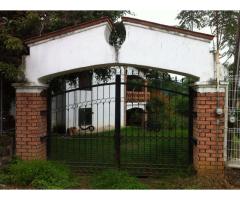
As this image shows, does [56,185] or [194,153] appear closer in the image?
[56,185]

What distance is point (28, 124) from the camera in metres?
6.77

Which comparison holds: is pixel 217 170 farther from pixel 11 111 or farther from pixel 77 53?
pixel 11 111

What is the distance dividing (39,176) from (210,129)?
115 inches

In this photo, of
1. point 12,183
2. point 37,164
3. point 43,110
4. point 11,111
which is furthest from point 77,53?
point 11,111

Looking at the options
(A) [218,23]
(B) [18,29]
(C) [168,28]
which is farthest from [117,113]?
(A) [218,23]

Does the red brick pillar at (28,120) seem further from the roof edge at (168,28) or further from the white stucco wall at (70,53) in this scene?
the roof edge at (168,28)

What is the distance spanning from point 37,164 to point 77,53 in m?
2.02

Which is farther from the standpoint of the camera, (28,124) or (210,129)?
(28,124)

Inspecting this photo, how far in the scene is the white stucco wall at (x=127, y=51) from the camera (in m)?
6.24

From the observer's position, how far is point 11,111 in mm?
9609

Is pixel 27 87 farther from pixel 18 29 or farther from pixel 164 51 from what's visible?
pixel 164 51

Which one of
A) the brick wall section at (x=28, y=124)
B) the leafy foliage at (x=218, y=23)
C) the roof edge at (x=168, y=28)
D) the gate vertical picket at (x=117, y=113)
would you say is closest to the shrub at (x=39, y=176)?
the brick wall section at (x=28, y=124)

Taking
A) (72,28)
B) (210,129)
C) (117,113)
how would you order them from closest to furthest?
(210,129) → (72,28) → (117,113)

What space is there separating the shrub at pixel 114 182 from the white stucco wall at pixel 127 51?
1.91 metres
